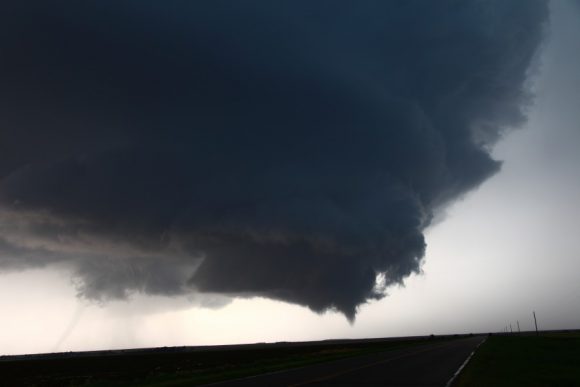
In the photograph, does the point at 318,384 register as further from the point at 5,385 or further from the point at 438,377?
the point at 5,385

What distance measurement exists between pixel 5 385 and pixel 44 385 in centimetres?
606

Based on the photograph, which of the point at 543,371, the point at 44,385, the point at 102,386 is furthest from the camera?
the point at 44,385

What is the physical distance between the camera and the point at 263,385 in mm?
23625

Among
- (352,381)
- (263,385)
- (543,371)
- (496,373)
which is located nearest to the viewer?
(263,385)

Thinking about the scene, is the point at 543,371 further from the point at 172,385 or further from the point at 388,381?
the point at 172,385

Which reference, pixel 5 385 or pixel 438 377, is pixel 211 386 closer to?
pixel 438 377

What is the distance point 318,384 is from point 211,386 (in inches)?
198

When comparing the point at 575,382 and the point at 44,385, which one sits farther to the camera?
the point at 44,385

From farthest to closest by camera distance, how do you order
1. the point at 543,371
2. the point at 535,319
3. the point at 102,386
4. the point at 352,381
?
1. the point at 535,319
2. the point at 102,386
3. the point at 543,371
4. the point at 352,381

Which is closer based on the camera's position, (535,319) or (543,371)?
(543,371)

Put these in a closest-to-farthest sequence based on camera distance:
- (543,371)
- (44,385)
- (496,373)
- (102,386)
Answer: (496,373) < (543,371) < (102,386) < (44,385)

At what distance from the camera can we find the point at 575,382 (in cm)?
2428

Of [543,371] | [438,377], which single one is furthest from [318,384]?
[543,371]

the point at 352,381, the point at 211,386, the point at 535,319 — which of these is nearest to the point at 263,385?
the point at 211,386
